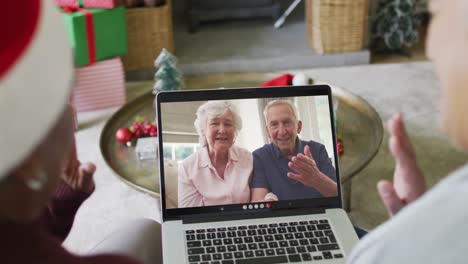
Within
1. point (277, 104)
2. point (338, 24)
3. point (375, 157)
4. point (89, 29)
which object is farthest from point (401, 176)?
point (338, 24)

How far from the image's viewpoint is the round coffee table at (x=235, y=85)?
179cm

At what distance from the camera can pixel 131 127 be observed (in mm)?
2062

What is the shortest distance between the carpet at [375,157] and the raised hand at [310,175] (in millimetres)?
757

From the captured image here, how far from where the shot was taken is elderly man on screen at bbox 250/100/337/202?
1.23 meters

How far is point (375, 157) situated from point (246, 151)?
4.27 feet

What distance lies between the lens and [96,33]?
2.80 metres

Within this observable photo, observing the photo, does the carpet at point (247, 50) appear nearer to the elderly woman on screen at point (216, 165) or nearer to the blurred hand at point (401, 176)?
the elderly woman on screen at point (216, 165)

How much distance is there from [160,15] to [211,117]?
2046 millimetres

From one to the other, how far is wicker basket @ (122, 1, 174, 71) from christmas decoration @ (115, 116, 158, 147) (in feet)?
4.09

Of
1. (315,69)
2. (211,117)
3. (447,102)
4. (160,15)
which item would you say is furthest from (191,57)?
(447,102)

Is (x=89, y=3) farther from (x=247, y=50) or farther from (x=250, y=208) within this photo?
(x=250, y=208)

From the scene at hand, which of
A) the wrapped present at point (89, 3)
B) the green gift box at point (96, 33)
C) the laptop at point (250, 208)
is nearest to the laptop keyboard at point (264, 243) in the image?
the laptop at point (250, 208)

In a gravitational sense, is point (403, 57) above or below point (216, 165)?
below

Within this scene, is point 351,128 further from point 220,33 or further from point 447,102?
point 220,33
